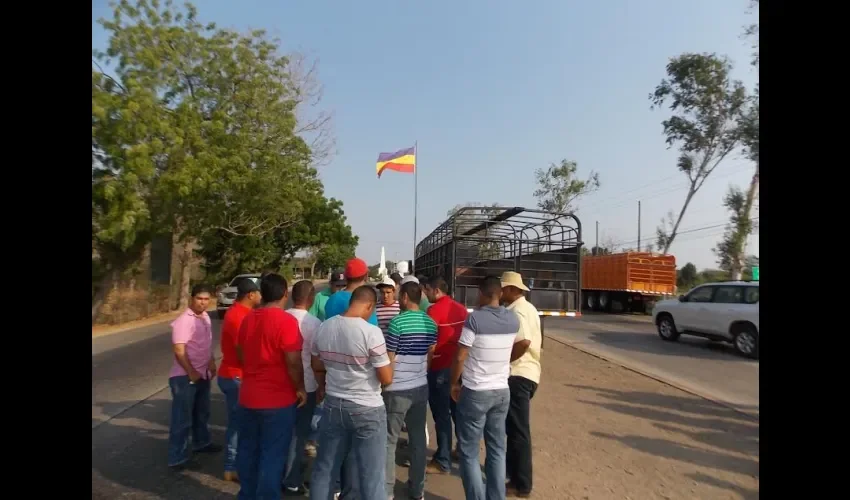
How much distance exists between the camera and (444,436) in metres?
4.86

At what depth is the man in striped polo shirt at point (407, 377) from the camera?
3.83 m

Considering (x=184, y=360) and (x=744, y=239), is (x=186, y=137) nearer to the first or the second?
(x=184, y=360)

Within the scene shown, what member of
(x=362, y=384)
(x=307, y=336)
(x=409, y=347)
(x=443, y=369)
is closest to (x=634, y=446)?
(x=443, y=369)

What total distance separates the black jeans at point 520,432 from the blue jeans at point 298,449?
158cm

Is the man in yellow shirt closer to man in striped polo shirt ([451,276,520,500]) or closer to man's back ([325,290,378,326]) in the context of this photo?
man in striped polo shirt ([451,276,520,500])

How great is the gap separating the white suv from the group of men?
9046 mm

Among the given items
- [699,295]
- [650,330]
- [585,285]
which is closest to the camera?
[699,295]

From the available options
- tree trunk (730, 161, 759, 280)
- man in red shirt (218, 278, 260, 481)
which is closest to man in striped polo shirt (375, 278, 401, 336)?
man in red shirt (218, 278, 260, 481)

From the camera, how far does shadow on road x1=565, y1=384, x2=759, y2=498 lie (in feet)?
16.9
